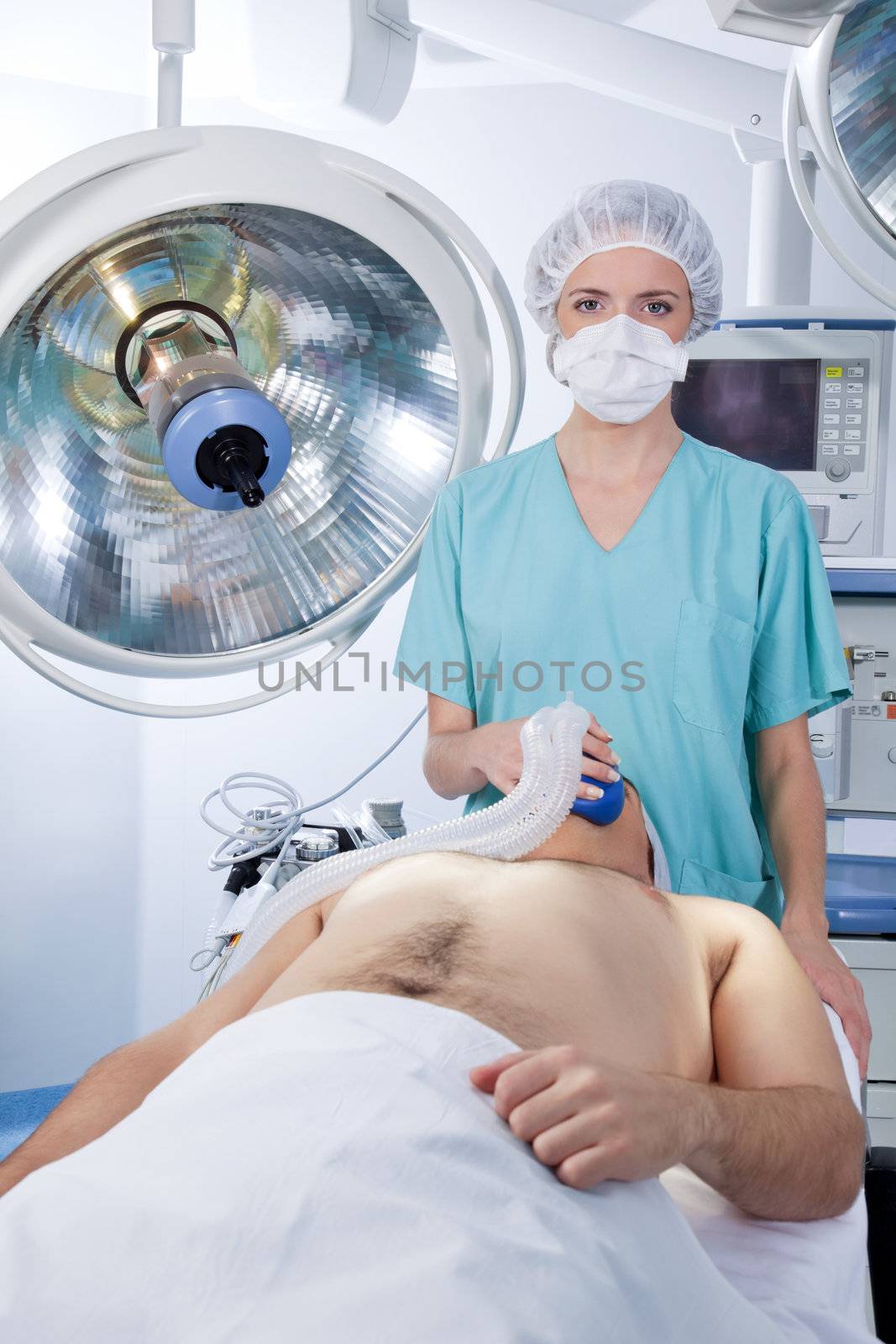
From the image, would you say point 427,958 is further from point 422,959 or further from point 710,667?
point 710,667

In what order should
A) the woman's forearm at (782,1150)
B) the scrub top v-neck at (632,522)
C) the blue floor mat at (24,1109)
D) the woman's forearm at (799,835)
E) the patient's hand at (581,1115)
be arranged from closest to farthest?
the patient's hand at (581,1115), the woman's forearm at (782,1150), the woman's forearm at (799,835), the scrub top v-neck at (632,522), the blue floor mat at (24,1109)

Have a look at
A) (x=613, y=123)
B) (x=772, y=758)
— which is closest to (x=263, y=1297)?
(x=772, y=758)

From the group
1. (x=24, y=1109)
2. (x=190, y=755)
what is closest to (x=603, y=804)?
(x=190, y=755)

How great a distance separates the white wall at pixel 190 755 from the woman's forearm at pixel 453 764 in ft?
5.04

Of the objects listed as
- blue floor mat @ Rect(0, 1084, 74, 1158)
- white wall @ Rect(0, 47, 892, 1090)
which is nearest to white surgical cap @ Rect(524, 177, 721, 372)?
white wall @ Rect(0, 47, 892, 1090)

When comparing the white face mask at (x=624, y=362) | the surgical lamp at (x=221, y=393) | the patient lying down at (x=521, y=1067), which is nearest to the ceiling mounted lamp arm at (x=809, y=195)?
the surgical lamp at (x=221, y=393)

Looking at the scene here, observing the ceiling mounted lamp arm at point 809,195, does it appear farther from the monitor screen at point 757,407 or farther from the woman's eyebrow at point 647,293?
the monitor screen at point 757,407

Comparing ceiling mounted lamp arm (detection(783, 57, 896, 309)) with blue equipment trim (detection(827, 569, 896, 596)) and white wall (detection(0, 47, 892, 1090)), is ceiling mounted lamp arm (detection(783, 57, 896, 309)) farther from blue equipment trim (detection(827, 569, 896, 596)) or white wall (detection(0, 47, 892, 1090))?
white wall (detection(0, 47, 892, 1090))

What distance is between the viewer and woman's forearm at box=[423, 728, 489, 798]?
1.37 metres

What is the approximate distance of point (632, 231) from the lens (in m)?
1.43

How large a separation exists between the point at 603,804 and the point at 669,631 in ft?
0.94

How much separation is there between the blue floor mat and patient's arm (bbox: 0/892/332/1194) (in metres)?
1.98

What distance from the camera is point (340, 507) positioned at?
3.41 ft

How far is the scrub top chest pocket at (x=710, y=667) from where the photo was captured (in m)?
1.41
